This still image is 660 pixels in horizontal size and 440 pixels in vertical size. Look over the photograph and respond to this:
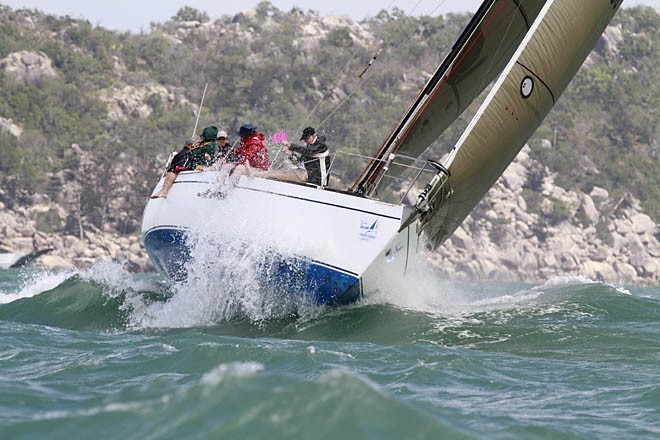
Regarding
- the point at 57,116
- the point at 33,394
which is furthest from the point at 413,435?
the point at 57,116

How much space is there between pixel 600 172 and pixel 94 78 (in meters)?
27.3

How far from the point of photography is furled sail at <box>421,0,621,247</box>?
385 inches

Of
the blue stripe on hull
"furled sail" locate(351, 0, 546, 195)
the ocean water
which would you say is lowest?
the ocean water

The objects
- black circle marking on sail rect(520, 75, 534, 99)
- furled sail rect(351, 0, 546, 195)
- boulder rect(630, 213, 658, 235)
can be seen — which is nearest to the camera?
black circle marking on sail rect(520, 75, 534, 99)

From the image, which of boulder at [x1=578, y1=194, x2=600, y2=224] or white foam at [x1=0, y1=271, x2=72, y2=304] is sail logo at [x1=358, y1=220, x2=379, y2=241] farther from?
boulder at [x1=578, y1=194, x2=600, y2=224]

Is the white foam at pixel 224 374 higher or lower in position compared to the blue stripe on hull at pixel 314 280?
lower

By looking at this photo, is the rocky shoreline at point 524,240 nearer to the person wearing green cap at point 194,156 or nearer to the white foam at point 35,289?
the white foam at point 35,289

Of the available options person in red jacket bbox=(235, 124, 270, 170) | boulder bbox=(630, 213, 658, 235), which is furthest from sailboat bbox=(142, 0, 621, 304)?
boulder bbox=(630, 213, 658, 235)

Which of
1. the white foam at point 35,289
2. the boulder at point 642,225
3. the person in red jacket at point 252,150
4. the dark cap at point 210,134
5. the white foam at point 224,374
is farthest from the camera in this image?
the boulder at point 642,225

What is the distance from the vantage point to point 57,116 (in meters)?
49.2

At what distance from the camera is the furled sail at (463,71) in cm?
1089

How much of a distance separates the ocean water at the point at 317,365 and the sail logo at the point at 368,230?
762mm

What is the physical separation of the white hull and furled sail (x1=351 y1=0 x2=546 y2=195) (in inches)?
64.4

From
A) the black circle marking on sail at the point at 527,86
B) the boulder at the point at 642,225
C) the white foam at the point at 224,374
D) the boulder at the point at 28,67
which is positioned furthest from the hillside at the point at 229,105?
the white foam at the point at 224,374
